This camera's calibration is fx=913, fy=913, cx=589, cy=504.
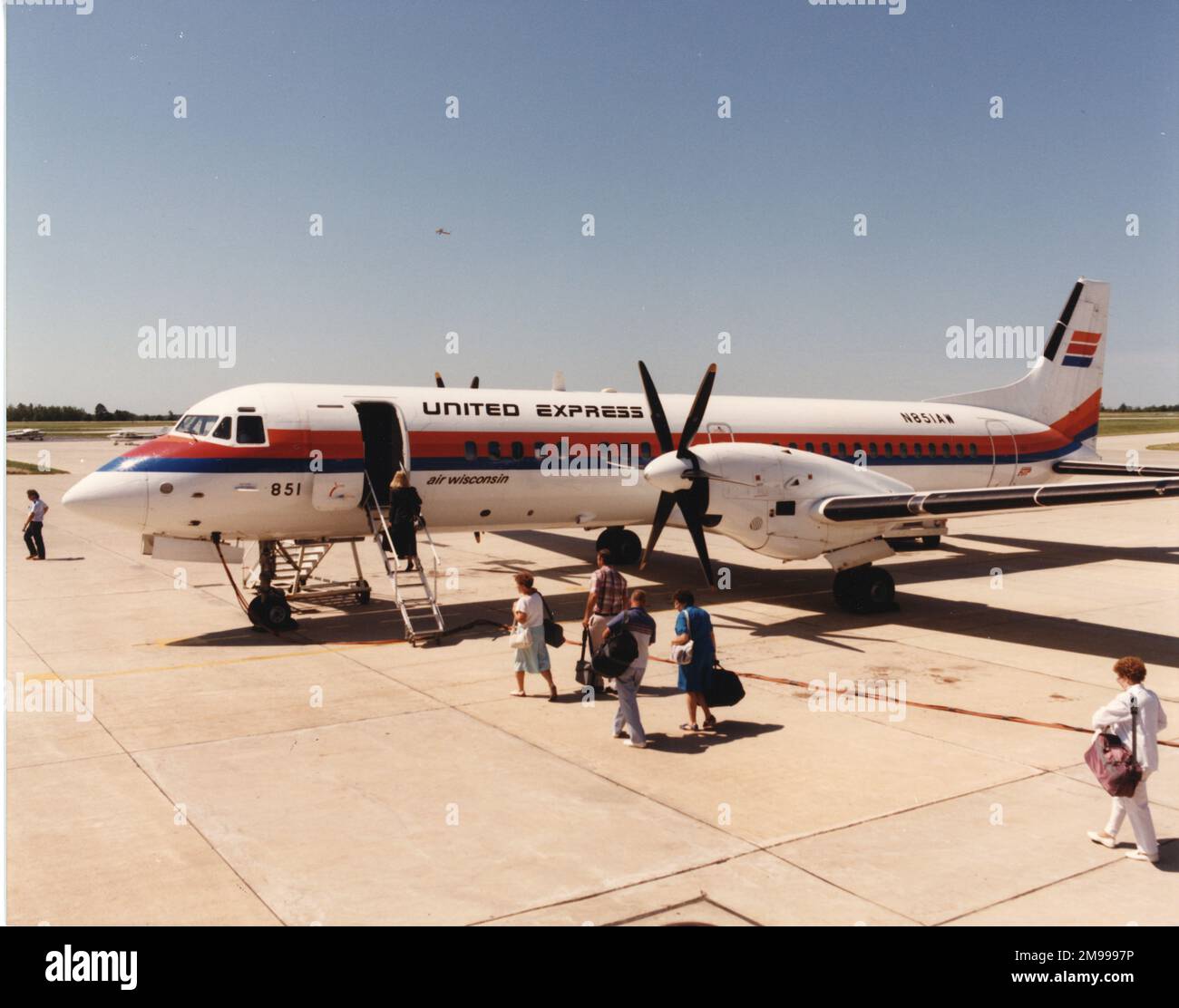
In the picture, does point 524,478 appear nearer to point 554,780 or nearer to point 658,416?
point 658,416

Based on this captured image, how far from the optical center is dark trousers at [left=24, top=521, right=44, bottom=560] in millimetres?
23375

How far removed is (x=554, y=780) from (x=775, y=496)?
866 cm

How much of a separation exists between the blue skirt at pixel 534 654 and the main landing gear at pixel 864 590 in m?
7.68

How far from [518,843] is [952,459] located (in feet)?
63.0

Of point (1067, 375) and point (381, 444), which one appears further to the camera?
point (1067, 375)

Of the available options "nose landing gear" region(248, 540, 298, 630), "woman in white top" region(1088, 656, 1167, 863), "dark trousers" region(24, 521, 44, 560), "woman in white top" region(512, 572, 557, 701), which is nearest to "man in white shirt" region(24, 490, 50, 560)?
"dark trousers" region(24, 521, 44, 560)

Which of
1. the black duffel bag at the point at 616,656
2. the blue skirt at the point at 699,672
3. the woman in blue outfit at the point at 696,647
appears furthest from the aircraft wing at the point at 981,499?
the black duffel bag at the point at 616,656

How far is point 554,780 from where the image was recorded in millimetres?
8898

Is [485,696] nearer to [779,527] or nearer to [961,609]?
[779,527]

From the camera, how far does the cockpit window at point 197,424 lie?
15.3m

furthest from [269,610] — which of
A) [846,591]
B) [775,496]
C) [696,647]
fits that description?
[846,591]

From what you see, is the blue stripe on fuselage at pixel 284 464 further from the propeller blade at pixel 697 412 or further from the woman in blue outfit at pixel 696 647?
the woman in blue outfit at pixel 696 647
